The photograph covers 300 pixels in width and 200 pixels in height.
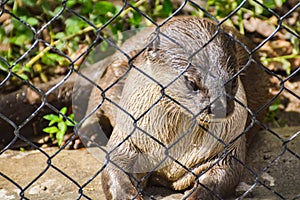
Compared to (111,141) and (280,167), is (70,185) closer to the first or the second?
(111,141)

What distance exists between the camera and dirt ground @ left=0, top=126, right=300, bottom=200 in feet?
11.7

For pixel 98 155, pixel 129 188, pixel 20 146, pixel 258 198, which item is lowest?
pixel 258 198

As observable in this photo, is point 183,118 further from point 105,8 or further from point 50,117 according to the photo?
point 105,8

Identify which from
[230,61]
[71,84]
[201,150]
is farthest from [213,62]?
[71,84]

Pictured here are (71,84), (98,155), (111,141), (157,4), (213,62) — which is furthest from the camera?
(157,4)

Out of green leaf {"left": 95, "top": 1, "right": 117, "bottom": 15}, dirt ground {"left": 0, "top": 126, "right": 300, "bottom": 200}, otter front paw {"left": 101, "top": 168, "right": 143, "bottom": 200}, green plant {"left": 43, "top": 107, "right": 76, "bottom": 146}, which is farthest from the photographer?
green leaf {"left": 95, "top": 1, "right": 117, "bottom": 15}

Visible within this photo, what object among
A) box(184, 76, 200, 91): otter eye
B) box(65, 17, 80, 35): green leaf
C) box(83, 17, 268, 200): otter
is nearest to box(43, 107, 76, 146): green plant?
box(83, 17, 268, 200): otter

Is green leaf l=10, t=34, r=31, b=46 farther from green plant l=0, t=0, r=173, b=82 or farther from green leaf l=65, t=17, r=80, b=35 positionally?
green leaf l=65, t=17, r=80, b=35

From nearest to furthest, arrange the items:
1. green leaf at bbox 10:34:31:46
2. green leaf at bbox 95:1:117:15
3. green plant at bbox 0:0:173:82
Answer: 1. green leaf at bbox 95:1:117:15
2. green plant at bbox 0:0:173:82
3. green leaf at bbox 10:34:31:46

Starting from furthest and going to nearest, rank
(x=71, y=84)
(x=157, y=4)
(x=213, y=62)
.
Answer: (x=157, y=4)
(x=71, y=84)
(x=213, y=62)

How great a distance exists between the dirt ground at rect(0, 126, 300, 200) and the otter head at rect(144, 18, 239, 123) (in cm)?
54

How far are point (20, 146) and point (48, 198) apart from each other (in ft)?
3.10

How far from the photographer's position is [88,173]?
389cm

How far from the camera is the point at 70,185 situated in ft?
12.0
